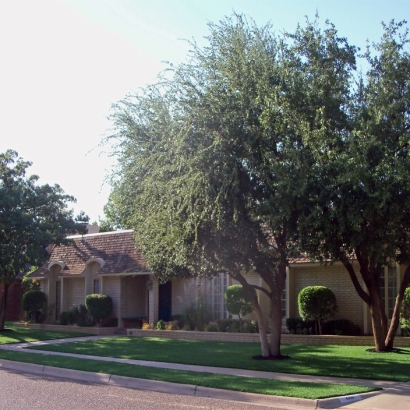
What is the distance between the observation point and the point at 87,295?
3006cm

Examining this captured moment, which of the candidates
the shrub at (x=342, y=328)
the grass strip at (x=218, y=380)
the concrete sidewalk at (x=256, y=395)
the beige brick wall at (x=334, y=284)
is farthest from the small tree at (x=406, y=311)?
the grass strip at (x=218, y=380)

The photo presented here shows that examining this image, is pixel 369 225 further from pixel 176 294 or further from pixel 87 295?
pixel 87 295

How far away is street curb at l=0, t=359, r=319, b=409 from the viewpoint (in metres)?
11.6

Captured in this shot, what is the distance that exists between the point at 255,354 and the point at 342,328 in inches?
200

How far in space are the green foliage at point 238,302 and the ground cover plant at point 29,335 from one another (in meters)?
7.10

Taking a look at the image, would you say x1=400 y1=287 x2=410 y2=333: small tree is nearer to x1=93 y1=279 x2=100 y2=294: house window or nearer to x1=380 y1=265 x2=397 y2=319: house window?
x1=380 y1=265 x2=397 y2=319: house window

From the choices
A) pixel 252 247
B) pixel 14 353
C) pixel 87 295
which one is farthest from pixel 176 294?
pixel 252 247

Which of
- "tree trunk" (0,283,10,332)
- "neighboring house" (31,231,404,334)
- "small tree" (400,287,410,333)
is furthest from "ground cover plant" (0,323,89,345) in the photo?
"small tree" (400,287,410,333)

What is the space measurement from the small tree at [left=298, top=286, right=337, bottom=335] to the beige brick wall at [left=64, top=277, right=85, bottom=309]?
538 inches

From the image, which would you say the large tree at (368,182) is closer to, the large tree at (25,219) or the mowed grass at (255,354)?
the mowed grass at (255,354)

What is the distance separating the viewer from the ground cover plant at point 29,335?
24797 mm

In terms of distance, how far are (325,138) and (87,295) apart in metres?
19.7

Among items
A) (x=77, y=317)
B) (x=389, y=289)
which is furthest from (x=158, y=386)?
(x=77, y=317)

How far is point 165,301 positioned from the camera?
93.9 ft
